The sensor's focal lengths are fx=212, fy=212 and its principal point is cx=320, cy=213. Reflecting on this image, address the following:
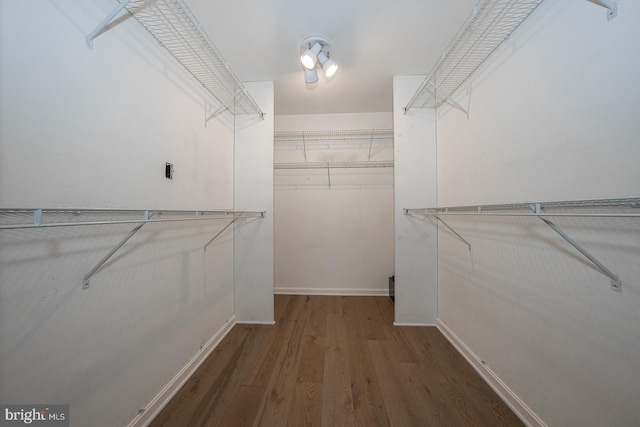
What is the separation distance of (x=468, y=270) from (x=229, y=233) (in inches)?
80.3

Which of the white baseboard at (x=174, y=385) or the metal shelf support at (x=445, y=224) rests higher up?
the metal shelf support at (x=445, y=224)

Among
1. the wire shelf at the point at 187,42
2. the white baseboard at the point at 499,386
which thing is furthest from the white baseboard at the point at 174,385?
the white baseboard at the point at 499,386

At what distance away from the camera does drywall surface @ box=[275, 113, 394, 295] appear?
282 cm

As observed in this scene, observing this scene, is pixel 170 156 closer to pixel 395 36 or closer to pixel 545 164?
pixel 395 36

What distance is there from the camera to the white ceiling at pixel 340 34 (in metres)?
1.34

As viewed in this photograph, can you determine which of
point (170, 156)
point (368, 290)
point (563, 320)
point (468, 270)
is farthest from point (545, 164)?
point (368, 290)

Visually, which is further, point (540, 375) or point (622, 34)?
point (540, 375)

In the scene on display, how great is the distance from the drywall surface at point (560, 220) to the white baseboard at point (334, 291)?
1340 mm

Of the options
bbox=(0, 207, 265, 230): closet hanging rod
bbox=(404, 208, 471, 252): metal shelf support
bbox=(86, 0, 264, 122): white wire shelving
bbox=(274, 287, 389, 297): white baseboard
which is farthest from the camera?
bbox=(274, 287, 389, 297): white baseboard

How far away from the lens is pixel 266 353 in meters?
1.65

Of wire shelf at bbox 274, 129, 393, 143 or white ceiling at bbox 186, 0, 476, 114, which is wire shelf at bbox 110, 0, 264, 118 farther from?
wire shelf at bbox 274, 129, 393, 143

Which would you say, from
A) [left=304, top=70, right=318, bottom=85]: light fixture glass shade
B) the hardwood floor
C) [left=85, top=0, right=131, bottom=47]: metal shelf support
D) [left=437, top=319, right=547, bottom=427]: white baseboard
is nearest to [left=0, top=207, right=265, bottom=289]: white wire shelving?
[left=85, top=0, right=131, bottom=47]: metal shelf support

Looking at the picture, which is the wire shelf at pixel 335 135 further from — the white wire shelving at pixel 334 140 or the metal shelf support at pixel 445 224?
the metal shelf support at pixel 445 224
